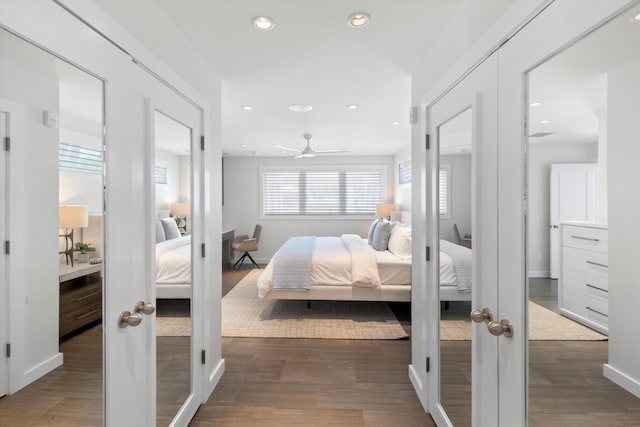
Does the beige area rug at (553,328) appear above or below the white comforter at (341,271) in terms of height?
above

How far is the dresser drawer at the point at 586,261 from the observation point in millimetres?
804

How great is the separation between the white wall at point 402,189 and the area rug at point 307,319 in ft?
8.72

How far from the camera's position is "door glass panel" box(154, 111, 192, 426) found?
1.58 metres

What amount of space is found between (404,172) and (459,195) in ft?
16.0

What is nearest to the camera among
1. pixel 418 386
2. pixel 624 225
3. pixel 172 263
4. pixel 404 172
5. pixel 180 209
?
pixel 624 225

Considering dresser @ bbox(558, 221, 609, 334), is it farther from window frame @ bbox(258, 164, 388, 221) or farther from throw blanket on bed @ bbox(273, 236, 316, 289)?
window frame @ bbox(258, 164, 388, 221)

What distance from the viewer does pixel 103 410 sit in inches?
46.1

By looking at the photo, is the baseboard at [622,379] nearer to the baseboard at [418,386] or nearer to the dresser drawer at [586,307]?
the dresser drawer at [586,307]

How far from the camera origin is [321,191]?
7160mm

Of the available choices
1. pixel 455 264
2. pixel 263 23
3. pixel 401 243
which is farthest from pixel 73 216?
pixel 401 243

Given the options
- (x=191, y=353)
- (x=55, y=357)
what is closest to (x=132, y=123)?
(x=55, y=357)

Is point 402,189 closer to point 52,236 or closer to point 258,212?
point 258,212

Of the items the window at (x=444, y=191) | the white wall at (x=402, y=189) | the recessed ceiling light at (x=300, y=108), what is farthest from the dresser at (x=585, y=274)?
the white wall at (x=402, y=189)

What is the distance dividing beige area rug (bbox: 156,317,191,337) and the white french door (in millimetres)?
1511
